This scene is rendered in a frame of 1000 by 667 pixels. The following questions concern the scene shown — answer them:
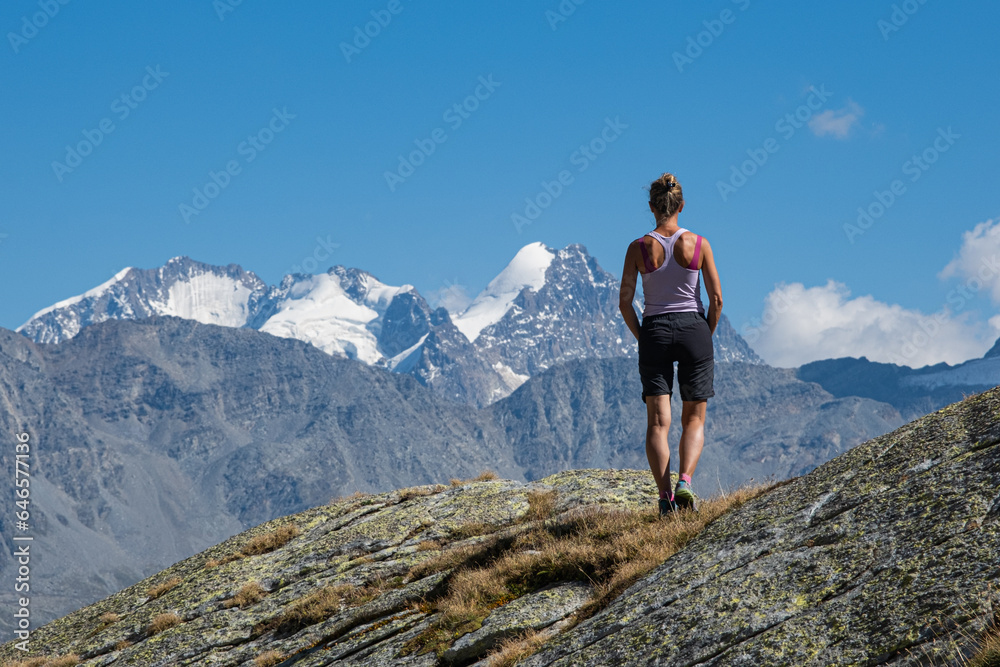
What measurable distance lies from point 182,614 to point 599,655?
1023 centimetres

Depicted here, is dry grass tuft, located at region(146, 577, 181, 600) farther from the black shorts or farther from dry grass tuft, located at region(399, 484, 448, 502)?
the black shorts

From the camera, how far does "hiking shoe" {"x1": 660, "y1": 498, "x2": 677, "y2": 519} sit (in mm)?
11789

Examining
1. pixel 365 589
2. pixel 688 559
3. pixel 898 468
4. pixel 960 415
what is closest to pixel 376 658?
pixel 365 589

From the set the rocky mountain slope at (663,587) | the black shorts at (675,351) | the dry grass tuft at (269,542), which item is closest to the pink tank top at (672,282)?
the black shorts at (675,351)

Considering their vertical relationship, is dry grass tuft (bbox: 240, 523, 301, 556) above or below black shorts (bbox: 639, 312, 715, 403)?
above

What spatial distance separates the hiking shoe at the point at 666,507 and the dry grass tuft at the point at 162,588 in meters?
10.8

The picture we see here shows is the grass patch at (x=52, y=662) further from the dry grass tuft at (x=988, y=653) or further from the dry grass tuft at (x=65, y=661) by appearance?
the dry grass tuft at (x=988, y=653)

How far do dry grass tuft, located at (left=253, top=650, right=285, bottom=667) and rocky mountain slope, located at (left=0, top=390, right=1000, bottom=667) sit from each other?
0.03m

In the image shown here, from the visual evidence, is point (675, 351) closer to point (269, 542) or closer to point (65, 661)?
point (269, 542)

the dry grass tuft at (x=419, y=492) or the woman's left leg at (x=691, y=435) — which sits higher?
the dry grass tuft at (x=419, y=492)

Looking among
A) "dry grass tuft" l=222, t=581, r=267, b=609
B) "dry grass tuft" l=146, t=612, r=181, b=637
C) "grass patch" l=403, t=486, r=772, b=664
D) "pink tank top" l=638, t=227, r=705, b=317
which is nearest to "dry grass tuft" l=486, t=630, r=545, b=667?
"grass patch" l=403, t=486, r=772, b=664

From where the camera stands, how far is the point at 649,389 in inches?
475

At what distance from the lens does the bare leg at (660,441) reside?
11969mm

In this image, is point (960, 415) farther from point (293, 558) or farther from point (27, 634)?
point (27, 634)
